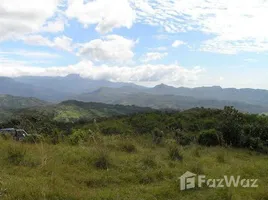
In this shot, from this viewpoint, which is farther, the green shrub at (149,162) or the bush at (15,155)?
the green shrub at (149,162)

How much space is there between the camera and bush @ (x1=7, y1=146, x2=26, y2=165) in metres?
7.78

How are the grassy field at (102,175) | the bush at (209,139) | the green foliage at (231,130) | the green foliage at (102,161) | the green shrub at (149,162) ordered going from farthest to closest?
the bush at (209,139) < the green foliage at (231,130) < the green shrub at (149,162) < the green foliage at (102,161) < the grassy field at (102,175)

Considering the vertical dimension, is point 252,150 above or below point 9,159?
below

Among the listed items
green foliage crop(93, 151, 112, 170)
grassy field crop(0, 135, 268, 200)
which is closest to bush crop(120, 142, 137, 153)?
grassy field crop(0, 135, 268, 200)

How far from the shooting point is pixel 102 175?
290 inches

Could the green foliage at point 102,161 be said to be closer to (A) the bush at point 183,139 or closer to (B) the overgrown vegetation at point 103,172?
(B) the overgrown vegetation at point 103,172

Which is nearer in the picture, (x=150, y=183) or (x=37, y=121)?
(x=150, y=183)

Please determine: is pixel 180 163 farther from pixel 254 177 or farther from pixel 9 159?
pixel 9 159

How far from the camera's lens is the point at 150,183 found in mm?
7285

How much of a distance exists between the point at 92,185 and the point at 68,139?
5586 millimetres

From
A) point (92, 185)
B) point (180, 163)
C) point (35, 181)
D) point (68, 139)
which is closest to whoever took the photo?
point (35, 181)

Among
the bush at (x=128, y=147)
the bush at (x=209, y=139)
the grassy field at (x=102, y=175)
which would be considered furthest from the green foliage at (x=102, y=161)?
the bush at (x=209, y=139)

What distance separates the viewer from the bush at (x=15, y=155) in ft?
25.5

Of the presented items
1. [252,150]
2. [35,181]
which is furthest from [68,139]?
[252,150]
